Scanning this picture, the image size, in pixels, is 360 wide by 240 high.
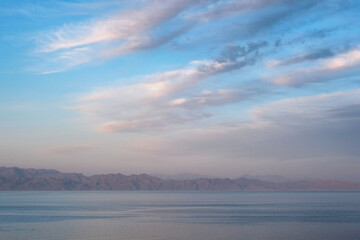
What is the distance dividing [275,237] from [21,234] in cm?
3047

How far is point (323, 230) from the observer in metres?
56.0

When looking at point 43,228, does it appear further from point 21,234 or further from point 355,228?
point 355,228

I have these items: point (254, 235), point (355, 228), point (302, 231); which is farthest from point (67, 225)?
point (355, 228)

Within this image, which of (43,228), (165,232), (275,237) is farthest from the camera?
(43,228)

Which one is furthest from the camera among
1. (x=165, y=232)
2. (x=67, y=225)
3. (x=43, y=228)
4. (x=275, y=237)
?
(x=67, y=225)

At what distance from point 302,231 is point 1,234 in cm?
3781

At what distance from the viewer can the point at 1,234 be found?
50656mm

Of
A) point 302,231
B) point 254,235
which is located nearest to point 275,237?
point 254,235

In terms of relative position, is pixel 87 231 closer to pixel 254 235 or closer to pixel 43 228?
pixel 43 228

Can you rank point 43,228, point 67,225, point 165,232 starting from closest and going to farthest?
point 165,232 → point 43,228 → point 67,225

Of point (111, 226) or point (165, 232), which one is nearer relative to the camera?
point (165, 232)

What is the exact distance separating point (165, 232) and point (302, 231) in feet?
58.7

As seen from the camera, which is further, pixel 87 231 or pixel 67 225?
pixel 67 225

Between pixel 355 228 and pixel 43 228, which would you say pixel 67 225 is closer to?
pixel 43 228
